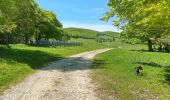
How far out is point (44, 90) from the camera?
64.8 feet

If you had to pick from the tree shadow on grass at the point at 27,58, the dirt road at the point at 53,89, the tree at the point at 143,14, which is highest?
the tree at the point at 143,14

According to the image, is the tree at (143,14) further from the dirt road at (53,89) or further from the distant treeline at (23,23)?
the distant treeline at (23,23)

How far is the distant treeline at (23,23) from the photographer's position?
43219 millimetres

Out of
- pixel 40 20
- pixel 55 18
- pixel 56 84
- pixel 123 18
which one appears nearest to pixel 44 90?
pixel 56 84

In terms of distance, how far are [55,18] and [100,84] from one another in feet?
306

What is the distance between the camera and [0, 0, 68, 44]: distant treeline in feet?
142

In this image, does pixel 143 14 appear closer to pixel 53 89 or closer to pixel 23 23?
pixel 53 89

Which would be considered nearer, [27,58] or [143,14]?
[143,14]

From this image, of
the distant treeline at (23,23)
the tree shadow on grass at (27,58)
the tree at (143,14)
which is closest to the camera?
the tree at (143,14)

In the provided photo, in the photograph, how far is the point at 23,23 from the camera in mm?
63781

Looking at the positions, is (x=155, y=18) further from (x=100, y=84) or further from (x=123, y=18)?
(x=123, y=18)

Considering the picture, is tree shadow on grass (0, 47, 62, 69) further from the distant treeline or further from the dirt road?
the dirt road

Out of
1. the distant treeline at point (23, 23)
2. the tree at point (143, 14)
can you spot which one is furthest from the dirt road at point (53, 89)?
the distant treeline at point (23, 23)

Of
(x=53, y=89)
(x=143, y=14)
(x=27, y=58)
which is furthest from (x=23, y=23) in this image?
(x=53, y=89)
